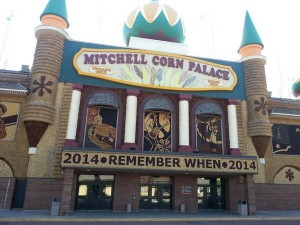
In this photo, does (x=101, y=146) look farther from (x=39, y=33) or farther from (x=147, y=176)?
(x=39, y=33)

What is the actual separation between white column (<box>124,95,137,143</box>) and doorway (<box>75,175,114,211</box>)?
3779mm

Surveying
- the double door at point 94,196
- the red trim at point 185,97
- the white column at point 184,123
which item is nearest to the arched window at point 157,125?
the white column at point 184,123

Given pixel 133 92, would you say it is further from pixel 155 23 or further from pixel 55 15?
pixel 55 15

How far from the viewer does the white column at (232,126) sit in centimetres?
2636

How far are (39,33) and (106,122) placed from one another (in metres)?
10.5

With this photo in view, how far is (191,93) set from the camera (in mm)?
27016

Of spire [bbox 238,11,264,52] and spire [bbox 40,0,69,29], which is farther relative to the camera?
spire [bbox 238,11,264,52]

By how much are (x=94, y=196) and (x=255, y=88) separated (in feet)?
62.7

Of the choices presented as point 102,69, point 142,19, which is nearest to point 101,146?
point 102,69

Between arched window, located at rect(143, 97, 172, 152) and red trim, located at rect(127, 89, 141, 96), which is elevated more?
red trim, located at rect(127, 89, 141, 96)

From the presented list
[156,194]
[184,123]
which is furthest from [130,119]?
[156,194]

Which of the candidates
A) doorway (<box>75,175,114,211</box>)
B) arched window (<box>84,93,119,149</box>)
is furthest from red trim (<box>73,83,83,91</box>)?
doorway (<box>75,175,114,211</box>)

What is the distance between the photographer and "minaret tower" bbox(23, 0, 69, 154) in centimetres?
2278

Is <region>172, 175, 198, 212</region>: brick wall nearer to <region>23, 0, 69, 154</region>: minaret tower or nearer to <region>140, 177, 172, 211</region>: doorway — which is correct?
<region>140, 177, 172, 211</region>: doorway
